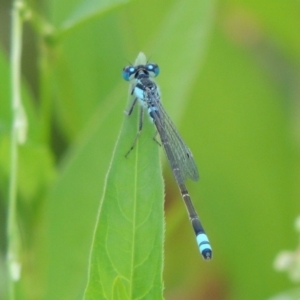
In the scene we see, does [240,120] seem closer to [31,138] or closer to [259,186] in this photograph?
[259,186]

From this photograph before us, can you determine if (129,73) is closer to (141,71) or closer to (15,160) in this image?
(141,71)

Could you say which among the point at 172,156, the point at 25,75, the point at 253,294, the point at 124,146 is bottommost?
the point at 124,146

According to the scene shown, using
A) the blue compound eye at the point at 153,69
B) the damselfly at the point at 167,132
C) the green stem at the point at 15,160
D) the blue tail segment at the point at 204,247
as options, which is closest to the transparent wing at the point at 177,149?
the damselfly at the point at 167,132

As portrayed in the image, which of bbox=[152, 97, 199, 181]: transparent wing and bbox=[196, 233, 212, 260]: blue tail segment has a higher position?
bbox=[152, 97, 199, 181]: transparent wing

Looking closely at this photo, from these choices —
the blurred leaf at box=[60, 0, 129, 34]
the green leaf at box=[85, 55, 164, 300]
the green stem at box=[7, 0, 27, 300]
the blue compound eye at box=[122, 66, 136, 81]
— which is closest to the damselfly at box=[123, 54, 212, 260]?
the blue compound eye at box=[122, 66, 136, 81]

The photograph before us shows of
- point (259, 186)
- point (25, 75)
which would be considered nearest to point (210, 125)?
point (259, 186)

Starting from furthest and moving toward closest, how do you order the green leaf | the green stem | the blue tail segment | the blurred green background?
the blurred green background → the blue tail segment → the green stem → the green leaf

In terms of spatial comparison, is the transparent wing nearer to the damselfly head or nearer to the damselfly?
the damselfly
